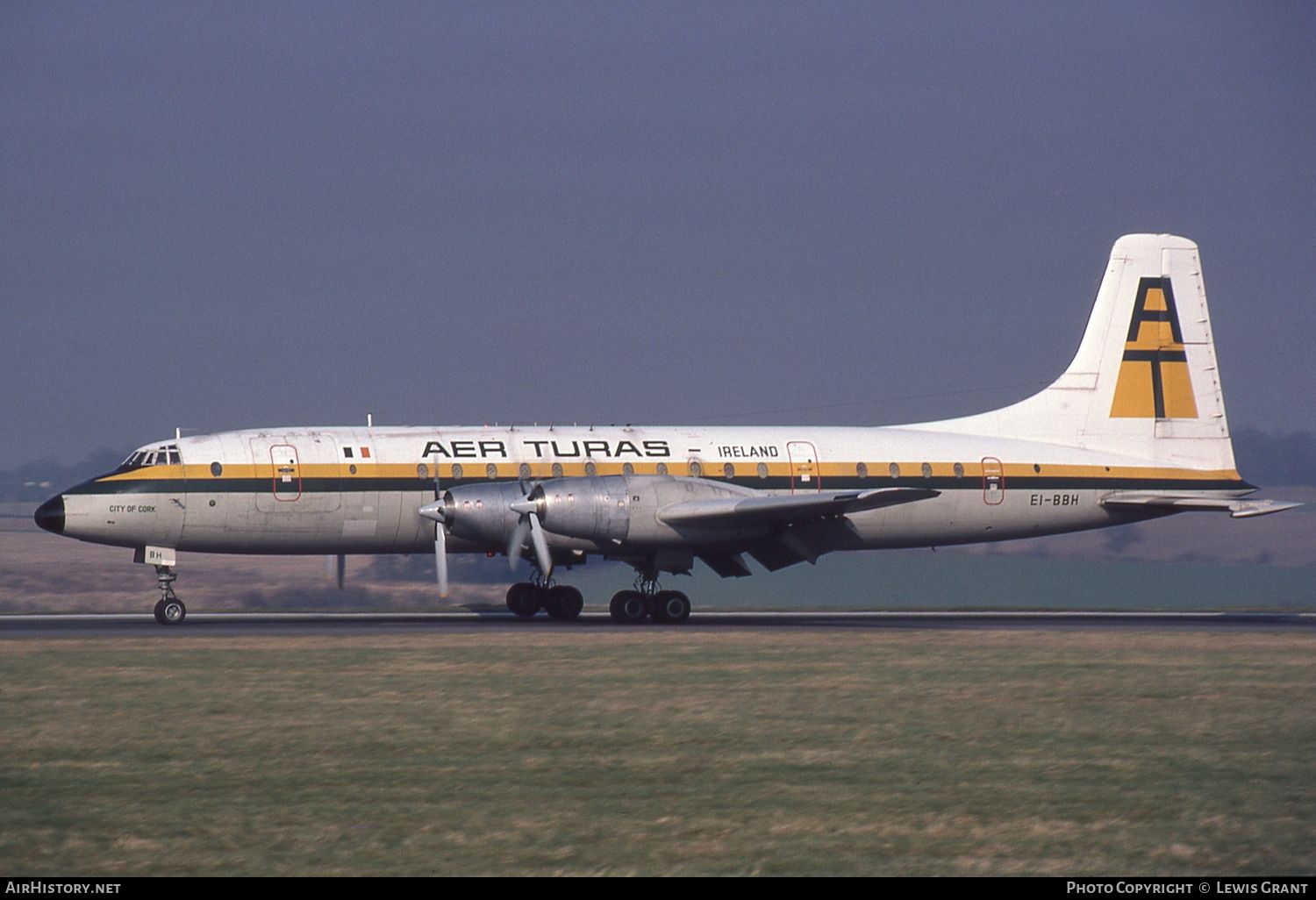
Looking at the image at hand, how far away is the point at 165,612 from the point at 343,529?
3853mm

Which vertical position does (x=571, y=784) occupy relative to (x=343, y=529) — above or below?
below

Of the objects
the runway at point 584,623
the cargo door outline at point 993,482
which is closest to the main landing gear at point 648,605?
the runway at point 584,623

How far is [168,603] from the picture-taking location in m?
26.8

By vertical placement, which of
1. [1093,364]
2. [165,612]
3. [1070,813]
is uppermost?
[1093,364]

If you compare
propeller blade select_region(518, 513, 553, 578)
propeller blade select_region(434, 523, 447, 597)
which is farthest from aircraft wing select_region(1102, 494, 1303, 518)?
propeller blade select_region(434, 523, 447, 597)

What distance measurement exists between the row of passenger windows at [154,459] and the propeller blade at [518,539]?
7.12m

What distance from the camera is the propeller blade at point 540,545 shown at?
2589cm

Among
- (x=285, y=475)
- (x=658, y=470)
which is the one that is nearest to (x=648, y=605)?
(x=658, y=470)

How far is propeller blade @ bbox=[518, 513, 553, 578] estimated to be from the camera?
25891mm

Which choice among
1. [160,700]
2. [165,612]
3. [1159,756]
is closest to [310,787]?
[160,700]

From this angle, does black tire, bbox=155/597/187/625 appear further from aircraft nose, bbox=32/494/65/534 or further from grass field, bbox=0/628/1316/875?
grass field, bbox=0/628/1316/875

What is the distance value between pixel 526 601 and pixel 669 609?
150 inches

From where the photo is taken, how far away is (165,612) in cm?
2667

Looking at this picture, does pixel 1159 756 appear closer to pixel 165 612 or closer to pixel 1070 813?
pixel 1070 813
